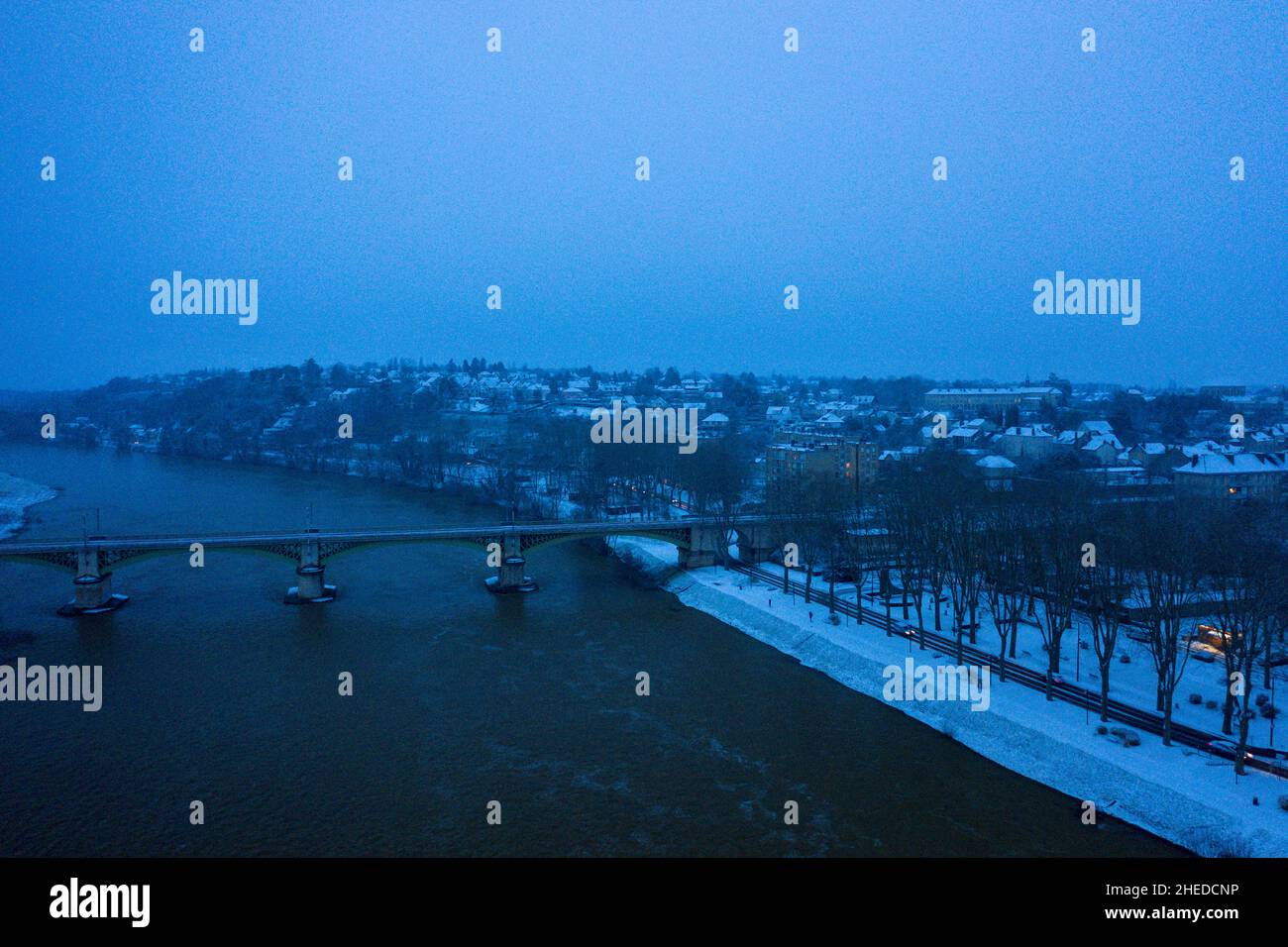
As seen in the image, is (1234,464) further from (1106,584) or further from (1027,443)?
(1106,584)

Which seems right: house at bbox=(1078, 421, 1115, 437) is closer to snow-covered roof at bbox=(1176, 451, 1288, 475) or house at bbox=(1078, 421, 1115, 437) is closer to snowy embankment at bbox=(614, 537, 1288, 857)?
snow-covered roof at bbox=(1176, 451, 1288, 475)

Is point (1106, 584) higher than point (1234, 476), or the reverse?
point (1234, 476)

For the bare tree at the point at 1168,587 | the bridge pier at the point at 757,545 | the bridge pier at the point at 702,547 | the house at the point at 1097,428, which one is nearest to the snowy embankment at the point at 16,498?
the bridge pier at the point at 702,547

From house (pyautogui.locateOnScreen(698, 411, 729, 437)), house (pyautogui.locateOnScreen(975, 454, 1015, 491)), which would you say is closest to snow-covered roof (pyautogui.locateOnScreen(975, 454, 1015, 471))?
house (pyautogui.locateOnScreen(975, 454, 1015, 491))

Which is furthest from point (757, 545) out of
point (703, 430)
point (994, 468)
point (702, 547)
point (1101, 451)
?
point (703, 430)

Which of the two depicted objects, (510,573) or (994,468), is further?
(994,468)

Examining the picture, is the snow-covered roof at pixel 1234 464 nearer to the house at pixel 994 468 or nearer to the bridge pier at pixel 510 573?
the house at pixel 994 468

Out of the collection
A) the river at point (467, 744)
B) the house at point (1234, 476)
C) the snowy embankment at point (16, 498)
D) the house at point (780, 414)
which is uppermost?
the house at point (780, 414)

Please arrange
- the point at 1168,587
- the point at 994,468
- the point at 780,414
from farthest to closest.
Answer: the point at 780,414, the point at 994,468, the point at 1168,587
